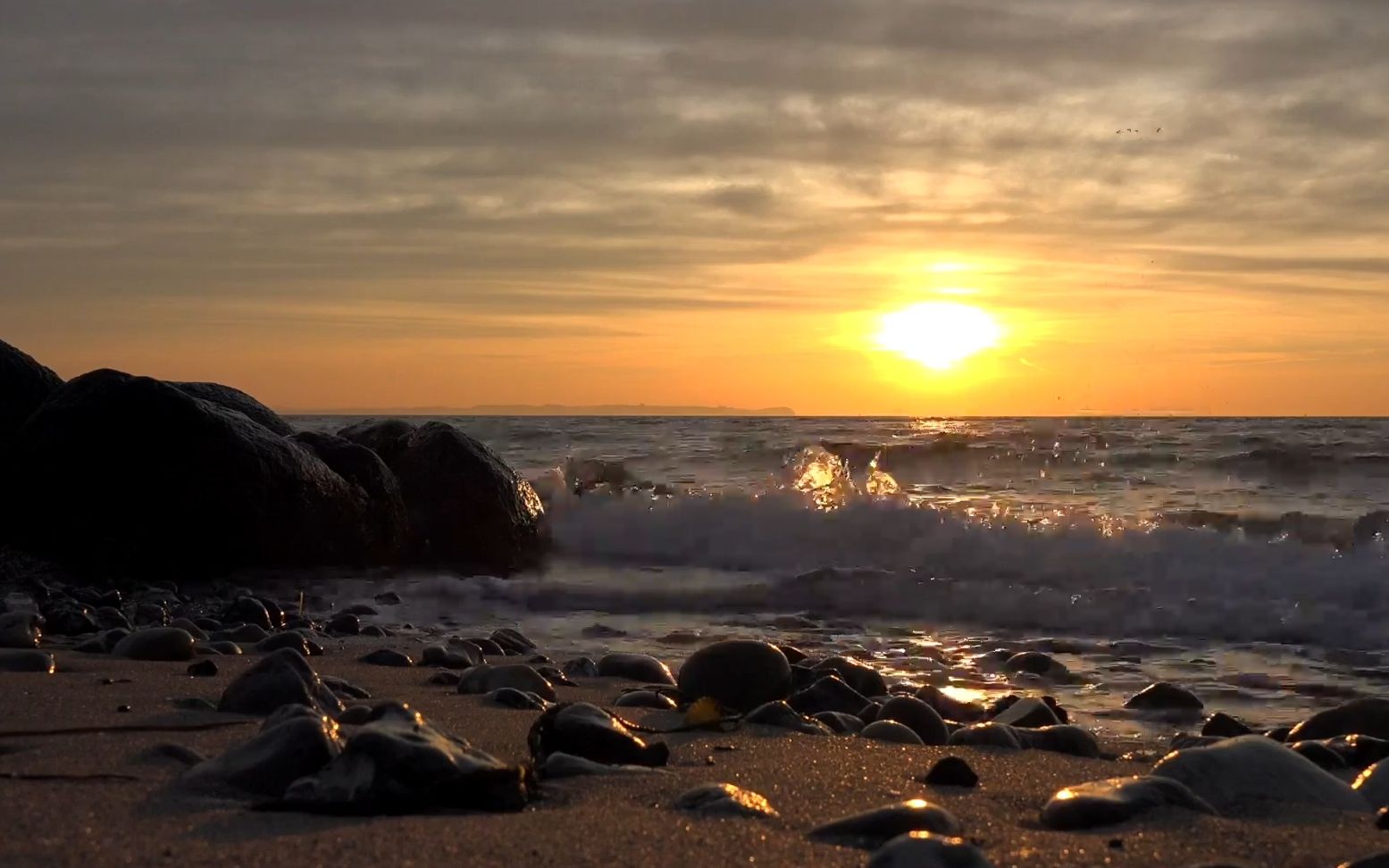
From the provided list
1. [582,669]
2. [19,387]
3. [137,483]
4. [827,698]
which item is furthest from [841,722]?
[19,387]

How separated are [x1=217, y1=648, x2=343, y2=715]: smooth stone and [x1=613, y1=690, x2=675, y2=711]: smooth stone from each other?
3.76 feet

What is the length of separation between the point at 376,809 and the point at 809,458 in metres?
22.7

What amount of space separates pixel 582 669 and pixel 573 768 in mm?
2558

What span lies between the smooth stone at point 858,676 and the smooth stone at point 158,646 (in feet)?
8.22

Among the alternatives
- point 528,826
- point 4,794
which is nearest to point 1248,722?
point 528,826

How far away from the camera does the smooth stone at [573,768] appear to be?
2957 millimetres

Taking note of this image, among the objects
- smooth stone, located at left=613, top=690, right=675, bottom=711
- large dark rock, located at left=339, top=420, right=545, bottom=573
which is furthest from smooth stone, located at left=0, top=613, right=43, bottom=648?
large dark rock, located at left=339, top=420, right=545, bottom=573

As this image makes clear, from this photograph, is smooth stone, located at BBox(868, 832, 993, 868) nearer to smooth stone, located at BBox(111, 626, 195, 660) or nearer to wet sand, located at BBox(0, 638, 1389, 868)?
wet sand, located at BBox(0, 638, 1389, 868)

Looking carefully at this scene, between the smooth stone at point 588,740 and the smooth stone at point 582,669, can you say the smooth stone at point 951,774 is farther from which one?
the smooth stone at point 582,669

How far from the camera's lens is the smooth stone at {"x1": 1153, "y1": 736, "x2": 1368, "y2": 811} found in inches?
116

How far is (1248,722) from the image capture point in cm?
499

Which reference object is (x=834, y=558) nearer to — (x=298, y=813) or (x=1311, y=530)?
(x=1311, y=530)

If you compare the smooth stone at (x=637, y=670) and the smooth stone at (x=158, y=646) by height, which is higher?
the smooth stone at (x=158, y=646)

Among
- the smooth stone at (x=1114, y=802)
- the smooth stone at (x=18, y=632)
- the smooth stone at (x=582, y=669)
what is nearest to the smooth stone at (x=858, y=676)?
the smooth stone at (x=582, y=669)
